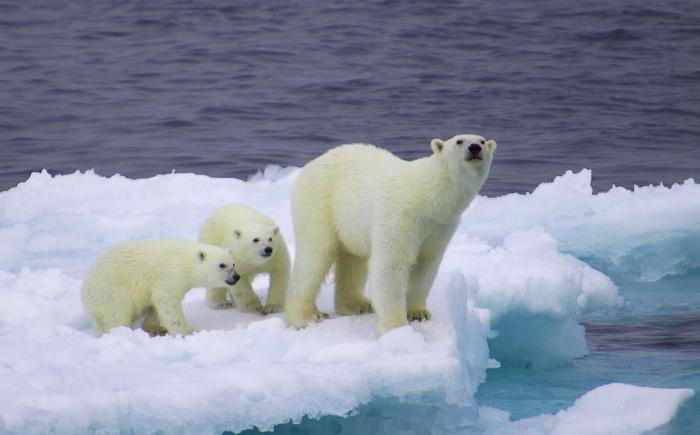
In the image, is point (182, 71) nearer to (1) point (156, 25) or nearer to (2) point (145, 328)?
(1) point (156, 25)

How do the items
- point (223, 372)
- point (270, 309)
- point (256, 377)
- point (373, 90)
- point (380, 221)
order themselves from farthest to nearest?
point (373, 90) < point (270, 309) < point (380, 221) < point (223, 372) < point (256, 377)

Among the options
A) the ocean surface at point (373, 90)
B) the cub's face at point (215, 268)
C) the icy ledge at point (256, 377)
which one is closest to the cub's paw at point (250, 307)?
the icy ledge at point (256, 377)

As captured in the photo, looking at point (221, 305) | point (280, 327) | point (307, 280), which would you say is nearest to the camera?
point (280, 327)

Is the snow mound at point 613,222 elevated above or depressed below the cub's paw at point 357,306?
above

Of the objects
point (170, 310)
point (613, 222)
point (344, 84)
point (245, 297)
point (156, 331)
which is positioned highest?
point (344, 84)

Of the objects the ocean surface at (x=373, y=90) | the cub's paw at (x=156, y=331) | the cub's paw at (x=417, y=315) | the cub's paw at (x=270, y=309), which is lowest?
the cub's paw at (x=156, y=331)

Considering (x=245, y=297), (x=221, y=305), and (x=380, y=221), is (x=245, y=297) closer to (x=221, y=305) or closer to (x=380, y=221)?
(x=221, y=305)

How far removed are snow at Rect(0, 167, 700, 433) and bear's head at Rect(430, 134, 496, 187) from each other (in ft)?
2.99

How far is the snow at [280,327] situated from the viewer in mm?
5762

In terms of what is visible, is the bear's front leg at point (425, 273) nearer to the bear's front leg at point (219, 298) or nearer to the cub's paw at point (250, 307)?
the cub's paw at point (250, 307)

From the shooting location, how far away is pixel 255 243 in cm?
710

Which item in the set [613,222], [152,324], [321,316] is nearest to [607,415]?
[321,316]

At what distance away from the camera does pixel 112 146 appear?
18.1m

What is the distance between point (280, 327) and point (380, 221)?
0.92 metres
